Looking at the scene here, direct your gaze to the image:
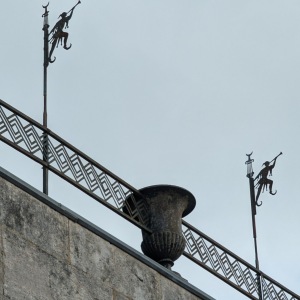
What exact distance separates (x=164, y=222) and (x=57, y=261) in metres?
2.17

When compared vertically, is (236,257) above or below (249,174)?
below

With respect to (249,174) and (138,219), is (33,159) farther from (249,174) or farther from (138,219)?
(249,174)

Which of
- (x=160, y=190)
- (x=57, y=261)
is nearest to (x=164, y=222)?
(x=160, y=190)

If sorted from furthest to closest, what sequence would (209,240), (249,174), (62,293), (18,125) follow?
(249,174) → (209,240) → (18,125) → (62,293)

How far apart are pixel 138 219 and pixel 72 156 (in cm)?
115

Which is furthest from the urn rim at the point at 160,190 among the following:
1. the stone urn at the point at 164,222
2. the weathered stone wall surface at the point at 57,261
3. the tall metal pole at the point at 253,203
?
the tall metal pole at the point at 253,203

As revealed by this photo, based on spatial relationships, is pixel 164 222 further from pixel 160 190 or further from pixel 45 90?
pixel 45 90

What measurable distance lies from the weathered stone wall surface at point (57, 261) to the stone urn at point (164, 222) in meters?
0.53

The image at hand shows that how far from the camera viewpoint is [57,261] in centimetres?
1579

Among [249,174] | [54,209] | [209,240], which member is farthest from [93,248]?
[249,174]

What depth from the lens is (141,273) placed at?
664 inches

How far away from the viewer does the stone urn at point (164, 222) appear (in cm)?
1755

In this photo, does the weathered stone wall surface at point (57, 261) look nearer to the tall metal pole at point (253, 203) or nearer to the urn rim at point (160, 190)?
the urn rim at point (160, 190)

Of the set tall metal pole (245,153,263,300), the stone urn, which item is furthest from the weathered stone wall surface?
tall metal pole (245,153,263,300)
